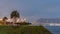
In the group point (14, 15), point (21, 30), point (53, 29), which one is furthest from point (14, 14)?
point (53, 29)

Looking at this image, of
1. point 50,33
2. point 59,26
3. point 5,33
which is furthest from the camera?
point 59,26

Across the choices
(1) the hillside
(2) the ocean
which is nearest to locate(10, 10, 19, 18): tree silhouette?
(1) the hillside

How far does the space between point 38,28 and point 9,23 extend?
1.48 metres

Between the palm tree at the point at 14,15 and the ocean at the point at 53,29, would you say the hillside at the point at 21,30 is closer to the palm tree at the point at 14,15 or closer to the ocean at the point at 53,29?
the ocean at the point at 53,29

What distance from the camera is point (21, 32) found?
1071cm

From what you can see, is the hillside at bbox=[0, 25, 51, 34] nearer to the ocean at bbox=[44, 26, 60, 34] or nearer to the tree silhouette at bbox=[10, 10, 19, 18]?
the ocean at bbox=[44, 26, 60, 34]

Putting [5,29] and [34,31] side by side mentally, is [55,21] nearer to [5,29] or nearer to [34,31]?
[34,31]

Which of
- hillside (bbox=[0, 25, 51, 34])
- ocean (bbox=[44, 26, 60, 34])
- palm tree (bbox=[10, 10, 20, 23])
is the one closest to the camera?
hillside (bbox=[0, 25, 51, 34])

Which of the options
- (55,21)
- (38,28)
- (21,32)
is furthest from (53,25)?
(21,32)

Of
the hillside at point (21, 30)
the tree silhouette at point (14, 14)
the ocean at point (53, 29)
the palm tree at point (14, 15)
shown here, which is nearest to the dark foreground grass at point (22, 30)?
the hillside at point (21, 30)

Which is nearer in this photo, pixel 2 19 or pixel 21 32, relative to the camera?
pixel 21 32

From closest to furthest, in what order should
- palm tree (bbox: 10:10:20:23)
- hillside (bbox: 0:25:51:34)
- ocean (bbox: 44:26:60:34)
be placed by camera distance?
1. hillside (bbox: 0:25:51:34)
2. ocean (bbox: 44:26:60:34)
3. palm tree (bbox: 10:10:20:23)

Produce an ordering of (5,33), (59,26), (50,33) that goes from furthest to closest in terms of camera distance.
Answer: (59,26), (50,33), (5,33)

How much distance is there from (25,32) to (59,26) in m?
2.13
